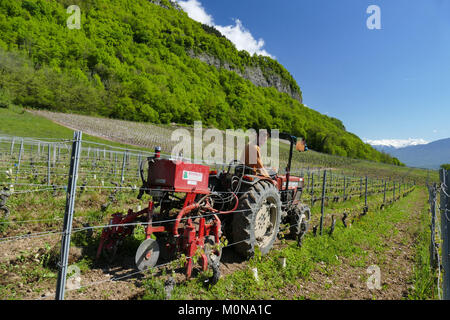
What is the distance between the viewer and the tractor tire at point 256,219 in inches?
155

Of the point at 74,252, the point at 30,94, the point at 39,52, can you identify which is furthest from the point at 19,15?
the point at 74,252

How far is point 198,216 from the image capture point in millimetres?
3455

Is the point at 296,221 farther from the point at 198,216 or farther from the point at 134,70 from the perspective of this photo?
the point at 134,70

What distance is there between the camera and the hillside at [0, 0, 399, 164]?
44.2 meters

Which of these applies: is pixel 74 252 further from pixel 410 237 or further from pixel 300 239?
pixel 410 237

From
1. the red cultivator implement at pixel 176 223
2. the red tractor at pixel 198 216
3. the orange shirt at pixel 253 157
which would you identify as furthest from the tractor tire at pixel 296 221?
the red cultivator implement at pixel 176 223

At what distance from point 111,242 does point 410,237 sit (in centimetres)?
692

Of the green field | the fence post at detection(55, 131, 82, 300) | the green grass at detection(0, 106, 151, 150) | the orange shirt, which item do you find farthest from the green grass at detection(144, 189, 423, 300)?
the green grass at detection(0, 106, 151, 150)

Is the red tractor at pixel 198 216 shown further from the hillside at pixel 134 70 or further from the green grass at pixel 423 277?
the hillside at pixel 134 70

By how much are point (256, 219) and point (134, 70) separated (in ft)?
235

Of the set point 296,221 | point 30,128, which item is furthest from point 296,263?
point 30,128

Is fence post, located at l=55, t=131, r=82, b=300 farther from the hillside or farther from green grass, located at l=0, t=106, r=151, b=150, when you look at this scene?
the hillside

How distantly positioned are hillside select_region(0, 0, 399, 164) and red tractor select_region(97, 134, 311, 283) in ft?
121

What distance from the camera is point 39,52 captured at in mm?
50875
